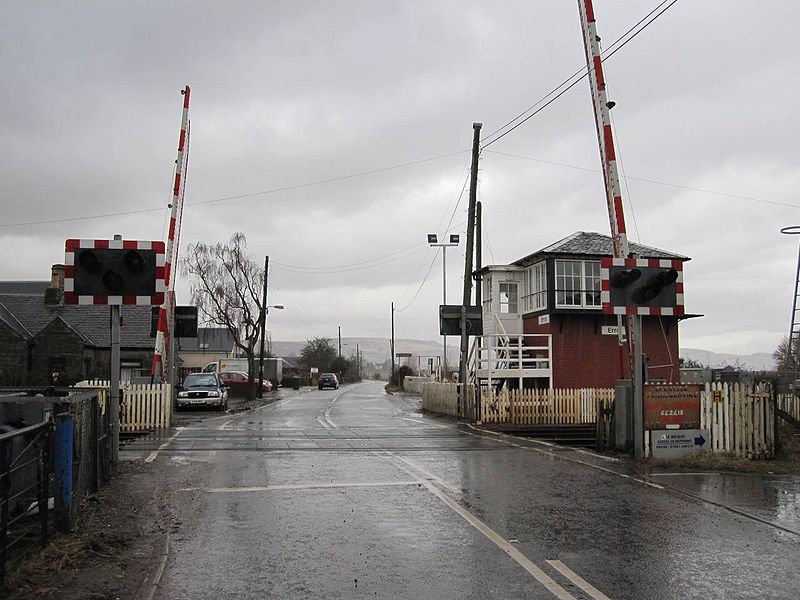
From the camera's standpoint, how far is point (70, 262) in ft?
37.4

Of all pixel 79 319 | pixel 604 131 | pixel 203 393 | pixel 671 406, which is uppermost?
pixel 604 131

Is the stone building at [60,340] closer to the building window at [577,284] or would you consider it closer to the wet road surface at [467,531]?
the building window at [577,284]

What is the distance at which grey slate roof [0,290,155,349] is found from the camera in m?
43.5

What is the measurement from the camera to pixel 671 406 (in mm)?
13297

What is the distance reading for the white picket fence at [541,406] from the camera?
74.4 feet

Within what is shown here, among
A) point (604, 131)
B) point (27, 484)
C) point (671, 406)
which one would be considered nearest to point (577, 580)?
point (27, 484)

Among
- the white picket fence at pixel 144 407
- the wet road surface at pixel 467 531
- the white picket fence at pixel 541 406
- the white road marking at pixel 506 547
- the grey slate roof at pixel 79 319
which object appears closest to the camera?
the white road marking at pixel 506 547

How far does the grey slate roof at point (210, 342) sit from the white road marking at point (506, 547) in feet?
259

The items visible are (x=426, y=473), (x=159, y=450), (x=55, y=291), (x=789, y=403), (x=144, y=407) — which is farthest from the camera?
(x=55, y=291)

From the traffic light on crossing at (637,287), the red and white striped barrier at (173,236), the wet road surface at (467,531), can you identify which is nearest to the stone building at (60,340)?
the red and white striped barrier at (173,236)

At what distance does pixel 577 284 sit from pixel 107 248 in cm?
2263

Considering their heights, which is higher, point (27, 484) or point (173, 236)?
point (173, 236)

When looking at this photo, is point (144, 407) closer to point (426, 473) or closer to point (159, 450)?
point (159, 450)

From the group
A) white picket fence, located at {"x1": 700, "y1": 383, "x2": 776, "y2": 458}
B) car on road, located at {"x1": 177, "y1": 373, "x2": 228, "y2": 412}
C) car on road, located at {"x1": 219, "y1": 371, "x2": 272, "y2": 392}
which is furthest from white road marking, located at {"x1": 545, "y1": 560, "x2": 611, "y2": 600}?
car on road, located at {"x1": 219, "y1": 371, "x2": 272, "y2": 392}
